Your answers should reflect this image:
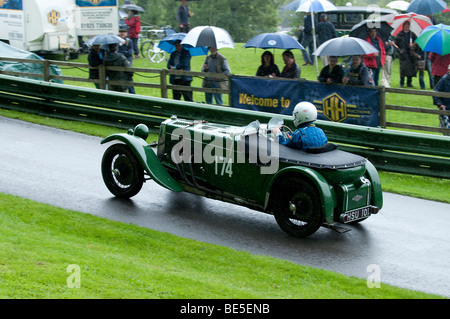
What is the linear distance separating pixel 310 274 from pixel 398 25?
13.9 meters

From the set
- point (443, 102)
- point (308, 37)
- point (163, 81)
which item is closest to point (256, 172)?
point (443, 102)

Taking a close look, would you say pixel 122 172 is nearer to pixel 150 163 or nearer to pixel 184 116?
pixel 150 163

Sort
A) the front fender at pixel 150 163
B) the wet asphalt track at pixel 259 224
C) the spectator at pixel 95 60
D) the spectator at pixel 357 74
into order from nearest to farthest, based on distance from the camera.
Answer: the wet asphalt track at pixel 259 224 < the front fender at pixel 150 163 < the spectator at pixel 357 74 < the spectator at pixel 95 60

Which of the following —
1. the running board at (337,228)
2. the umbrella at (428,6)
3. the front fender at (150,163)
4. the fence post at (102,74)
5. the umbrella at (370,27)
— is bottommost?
the running board at (337,228)

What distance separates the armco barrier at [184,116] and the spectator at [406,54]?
6.73 metres

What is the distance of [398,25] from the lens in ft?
64.9

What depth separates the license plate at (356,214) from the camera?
851 centimetres

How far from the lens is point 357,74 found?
1390cm

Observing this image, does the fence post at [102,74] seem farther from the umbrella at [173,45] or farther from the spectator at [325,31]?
the spectator at [325,31]

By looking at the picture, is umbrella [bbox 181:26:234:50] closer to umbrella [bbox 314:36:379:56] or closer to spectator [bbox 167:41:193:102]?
spectator [bbox 167:41:193:102]

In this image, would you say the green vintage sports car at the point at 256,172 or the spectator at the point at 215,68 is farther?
the spectator at the point at 215,68

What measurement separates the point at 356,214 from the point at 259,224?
4.64ft

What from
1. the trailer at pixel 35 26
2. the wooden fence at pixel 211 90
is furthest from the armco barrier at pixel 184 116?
the trailer at pixel 35 26

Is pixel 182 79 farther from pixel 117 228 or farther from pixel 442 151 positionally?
pixel 117 228
